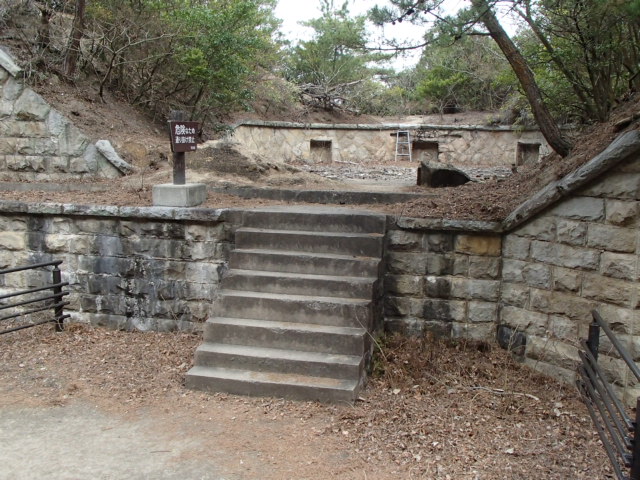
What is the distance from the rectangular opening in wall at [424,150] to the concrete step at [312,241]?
14.4 metres

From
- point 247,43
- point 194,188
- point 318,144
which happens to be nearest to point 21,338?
point 194,188

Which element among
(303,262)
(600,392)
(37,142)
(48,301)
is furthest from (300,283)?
(37,142)

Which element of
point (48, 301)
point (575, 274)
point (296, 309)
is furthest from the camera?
point (48, 301)

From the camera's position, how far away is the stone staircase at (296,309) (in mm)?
5301

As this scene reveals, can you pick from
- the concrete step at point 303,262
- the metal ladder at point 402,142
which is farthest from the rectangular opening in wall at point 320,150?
the concrete step at point 303,262

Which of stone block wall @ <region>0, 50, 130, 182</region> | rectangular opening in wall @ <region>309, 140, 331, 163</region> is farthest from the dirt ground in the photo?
rectangular opening in wall @ <region>309, 140, 331, 163</region>

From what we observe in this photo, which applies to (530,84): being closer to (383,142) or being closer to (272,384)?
(272,384)

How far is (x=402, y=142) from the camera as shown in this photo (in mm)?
19938

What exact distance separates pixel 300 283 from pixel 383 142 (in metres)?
14.7

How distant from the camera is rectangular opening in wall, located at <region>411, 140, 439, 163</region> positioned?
20141 mm

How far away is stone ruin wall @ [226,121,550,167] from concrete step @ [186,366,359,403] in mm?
13487

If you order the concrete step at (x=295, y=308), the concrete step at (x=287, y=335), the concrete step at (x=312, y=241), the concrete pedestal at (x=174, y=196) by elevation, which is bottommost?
the concrete step at (x=287, y=335)

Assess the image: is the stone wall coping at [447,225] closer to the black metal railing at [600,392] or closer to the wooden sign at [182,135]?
the black metal railing at [600,392]

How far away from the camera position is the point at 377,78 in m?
25.9
